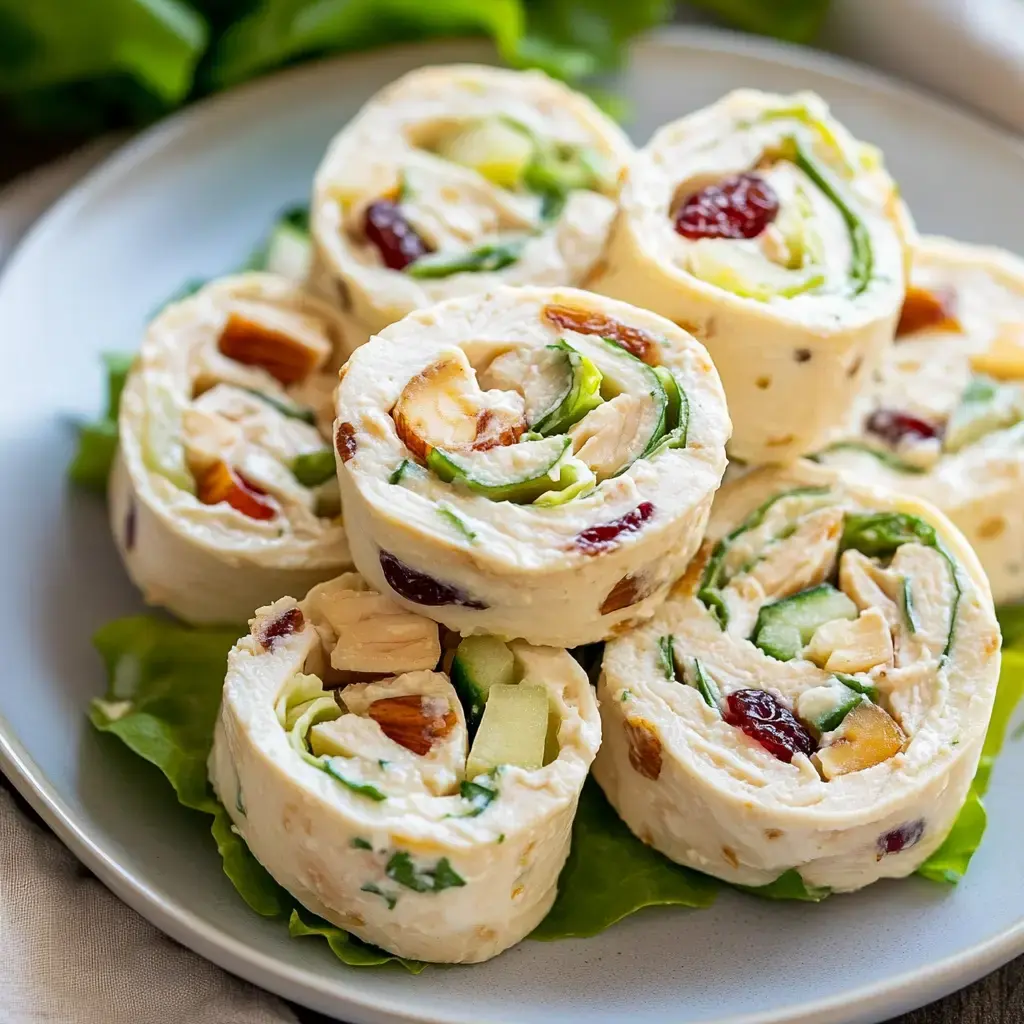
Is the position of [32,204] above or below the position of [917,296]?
below

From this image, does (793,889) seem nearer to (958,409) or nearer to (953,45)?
(958,409)

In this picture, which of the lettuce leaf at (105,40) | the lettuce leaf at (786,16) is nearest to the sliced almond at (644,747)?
the lettuce leaf at (105,40)

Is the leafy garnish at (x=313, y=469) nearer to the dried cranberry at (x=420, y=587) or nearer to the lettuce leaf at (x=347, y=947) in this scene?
the dried cranberry at (x=420, y=587)

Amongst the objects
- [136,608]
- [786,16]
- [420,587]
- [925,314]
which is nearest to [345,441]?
[420,587]

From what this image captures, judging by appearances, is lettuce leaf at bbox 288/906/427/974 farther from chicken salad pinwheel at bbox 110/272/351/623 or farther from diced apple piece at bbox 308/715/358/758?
chicken salad pinwheel at bbox 110/272/351/623

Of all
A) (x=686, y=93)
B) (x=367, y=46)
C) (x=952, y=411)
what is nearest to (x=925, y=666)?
(x=952, y=411)

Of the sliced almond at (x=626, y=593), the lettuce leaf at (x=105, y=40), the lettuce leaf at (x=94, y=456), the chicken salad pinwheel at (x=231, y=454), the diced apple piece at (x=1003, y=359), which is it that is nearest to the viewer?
the sliced almond at (x=626, y=593)

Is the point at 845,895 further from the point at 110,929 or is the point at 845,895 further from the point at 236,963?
the point at 110,929
